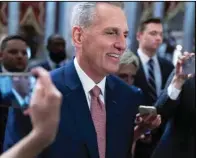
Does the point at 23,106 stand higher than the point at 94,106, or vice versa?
the point at 23,106

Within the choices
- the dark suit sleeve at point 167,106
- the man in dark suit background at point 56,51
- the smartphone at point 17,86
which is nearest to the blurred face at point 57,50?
the man in dark suit background at point 56,51

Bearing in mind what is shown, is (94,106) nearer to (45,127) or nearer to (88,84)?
(88,84)

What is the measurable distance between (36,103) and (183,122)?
1.74 metres

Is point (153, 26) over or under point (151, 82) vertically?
over

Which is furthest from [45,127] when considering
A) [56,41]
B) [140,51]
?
[56,41]

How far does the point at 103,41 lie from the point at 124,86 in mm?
241

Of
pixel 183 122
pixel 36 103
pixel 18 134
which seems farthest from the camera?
pixel 183 122

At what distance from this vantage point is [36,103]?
867mm

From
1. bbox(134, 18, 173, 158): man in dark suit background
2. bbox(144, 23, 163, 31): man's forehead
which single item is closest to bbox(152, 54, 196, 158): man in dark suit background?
bbox(134, 18, 173, 158): man in dark suit background

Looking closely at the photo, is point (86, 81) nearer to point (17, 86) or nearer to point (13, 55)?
point (17, 86)

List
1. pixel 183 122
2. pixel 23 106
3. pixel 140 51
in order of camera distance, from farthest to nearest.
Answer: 1. pixel 140 51
2. pixel 183 122
3. pixel 23 106

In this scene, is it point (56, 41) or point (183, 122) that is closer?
point (183, 122)

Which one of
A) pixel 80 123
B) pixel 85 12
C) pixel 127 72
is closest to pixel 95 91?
pixel 80 123

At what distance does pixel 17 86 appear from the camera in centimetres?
104
